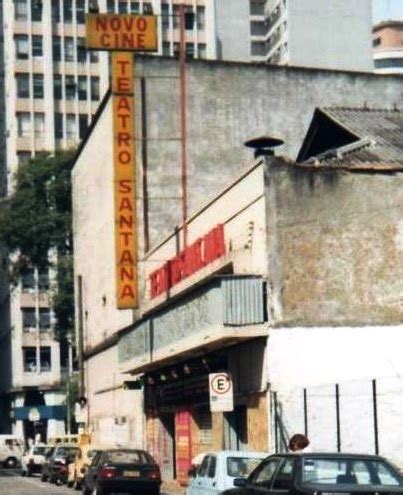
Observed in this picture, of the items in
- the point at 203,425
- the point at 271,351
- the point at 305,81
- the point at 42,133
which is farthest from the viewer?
the point at 42,133

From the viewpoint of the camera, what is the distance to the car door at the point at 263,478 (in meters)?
20.4

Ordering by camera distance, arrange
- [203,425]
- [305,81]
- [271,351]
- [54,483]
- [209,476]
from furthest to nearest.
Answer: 1. [305,81]
2. [54,483]
3. [203,425]
4. [271,351]
5. [209,476]

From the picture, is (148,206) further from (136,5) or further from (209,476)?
(136,5)

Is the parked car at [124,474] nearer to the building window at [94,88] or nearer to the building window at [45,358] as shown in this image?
the building window at [45,358]

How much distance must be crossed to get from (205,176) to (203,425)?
39.6 ft

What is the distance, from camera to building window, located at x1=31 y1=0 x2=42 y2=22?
376ft

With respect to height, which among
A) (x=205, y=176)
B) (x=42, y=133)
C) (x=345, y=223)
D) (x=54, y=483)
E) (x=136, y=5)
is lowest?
(x=54, y=483)

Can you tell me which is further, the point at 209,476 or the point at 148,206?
the point at 148,206

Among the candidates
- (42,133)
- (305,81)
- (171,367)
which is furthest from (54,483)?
(42,133)

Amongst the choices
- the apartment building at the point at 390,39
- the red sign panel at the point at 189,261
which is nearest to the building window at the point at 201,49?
the apartment building at the point at 390,39

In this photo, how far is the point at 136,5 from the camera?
380 feet

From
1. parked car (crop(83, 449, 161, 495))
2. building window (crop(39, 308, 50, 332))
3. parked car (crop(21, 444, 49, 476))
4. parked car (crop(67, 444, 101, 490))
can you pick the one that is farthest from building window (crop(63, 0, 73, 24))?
parked car (crop(83, 449, 161, 495))

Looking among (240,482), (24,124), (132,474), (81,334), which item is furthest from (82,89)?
(240,482)

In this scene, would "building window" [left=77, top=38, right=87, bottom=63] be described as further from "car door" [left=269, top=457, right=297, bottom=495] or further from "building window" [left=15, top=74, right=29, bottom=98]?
"car door" [left=269, top=457, right=297, bottom=495]
